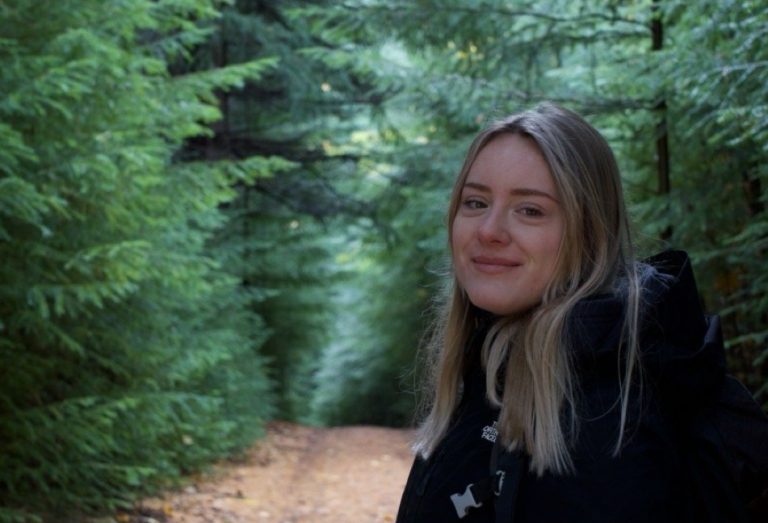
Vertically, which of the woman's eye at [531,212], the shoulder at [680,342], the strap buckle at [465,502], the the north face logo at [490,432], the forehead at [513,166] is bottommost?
the strap buckle at [465,502]

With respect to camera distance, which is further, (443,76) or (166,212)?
(443,76)

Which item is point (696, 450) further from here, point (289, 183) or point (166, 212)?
point (289, 183)

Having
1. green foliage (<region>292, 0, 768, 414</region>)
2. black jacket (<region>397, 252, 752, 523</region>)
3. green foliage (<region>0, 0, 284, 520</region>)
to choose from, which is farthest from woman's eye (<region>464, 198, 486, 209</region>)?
green foliage (<region>0, 0, 284, 520</region>)

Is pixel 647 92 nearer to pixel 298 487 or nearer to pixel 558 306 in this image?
pixel 298 487

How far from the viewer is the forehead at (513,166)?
79.3 inches

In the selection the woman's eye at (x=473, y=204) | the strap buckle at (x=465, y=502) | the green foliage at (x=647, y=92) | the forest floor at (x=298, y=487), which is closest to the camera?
the strap buckle at (x=465, y=502)

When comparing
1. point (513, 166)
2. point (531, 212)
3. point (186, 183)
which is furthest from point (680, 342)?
point (186, 183)

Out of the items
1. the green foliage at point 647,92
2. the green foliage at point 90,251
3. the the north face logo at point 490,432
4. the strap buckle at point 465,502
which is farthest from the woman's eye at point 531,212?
the green foliage at point 90,251

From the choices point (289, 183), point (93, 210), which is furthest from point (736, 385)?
point (289, 183)

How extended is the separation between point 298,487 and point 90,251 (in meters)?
4.40

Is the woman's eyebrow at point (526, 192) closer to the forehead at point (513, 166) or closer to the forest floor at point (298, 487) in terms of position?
the forehead at point (513, 166)

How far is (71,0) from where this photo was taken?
19.4ft

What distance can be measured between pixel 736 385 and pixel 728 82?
322cm

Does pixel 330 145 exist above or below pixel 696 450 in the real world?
above
